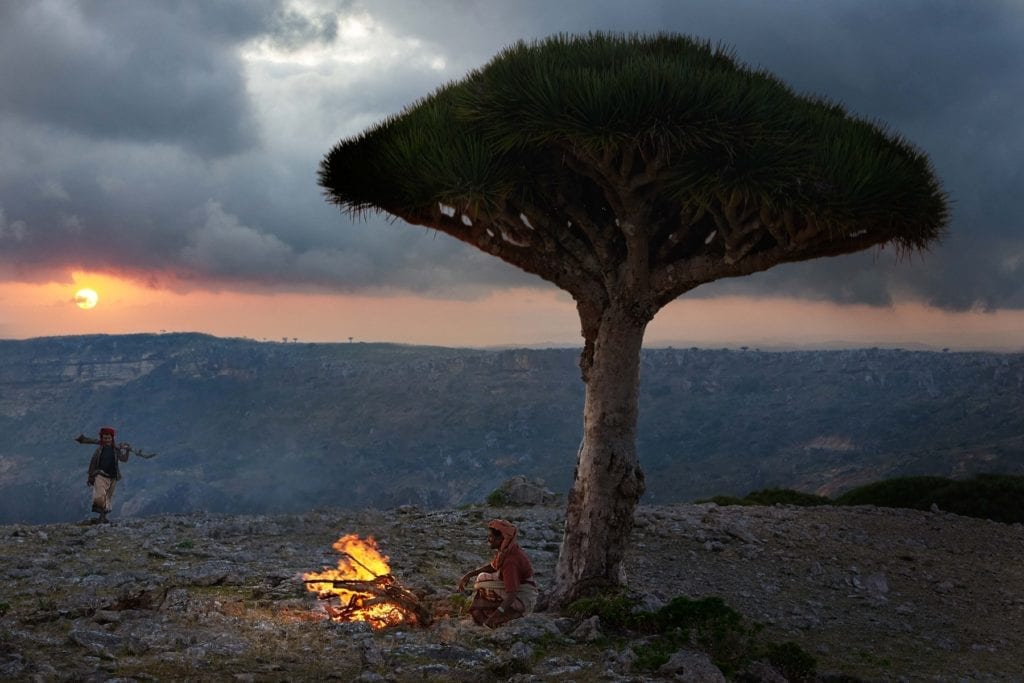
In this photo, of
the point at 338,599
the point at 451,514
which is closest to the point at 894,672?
the point at 338,599

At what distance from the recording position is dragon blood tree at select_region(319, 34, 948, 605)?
12.7 meters

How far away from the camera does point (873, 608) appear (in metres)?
17.1

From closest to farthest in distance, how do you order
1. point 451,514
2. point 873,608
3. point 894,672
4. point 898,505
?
point 894,672
point 873,608
point 451,514
point 898,505

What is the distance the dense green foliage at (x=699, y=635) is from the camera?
429 inches

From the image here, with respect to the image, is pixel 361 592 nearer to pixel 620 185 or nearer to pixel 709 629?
pixel 709 629

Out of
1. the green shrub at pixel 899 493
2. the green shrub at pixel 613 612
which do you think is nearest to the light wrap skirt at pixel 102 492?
the green shrub at pixel 613 612

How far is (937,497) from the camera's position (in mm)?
28875

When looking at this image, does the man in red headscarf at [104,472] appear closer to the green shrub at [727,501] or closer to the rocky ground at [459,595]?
the rocky ground at [459,595]

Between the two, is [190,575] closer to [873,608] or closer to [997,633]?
[873,608]

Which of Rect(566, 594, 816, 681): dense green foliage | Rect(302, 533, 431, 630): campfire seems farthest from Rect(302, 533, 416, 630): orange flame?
Rect(566, 594, 816, 681): dense green foliage

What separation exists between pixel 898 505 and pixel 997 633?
45.5 feet

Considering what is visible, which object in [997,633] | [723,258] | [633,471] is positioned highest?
[723,258]

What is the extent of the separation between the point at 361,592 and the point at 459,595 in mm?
1652

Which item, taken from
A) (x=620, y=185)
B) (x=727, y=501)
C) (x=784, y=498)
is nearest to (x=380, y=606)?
(x=620, y=185)
